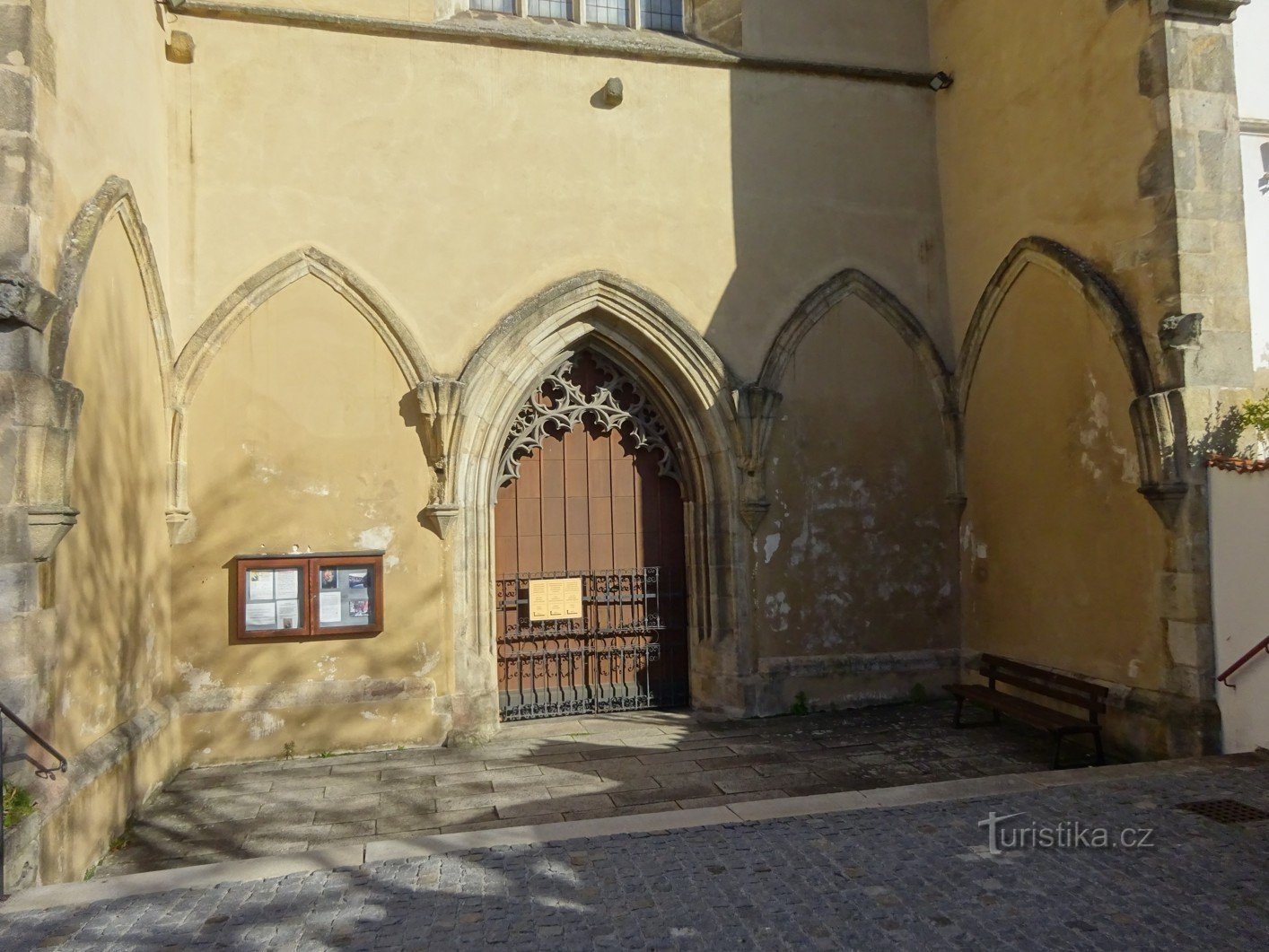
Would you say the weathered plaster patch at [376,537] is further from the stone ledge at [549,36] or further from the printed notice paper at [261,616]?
the stone ledge at [549,36]

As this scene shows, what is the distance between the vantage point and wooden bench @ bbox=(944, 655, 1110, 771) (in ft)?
18.9

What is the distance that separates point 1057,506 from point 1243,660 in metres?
1.75

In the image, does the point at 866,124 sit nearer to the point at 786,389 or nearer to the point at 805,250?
the point at 805,250

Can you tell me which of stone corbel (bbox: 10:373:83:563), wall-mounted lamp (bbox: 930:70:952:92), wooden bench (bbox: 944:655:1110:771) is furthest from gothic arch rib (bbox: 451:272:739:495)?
wall-mounted lamp (bbox: 930:70:952:92)

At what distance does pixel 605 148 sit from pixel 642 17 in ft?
5.64

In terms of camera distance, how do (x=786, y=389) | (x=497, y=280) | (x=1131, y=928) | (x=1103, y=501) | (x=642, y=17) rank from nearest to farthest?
(x=1131, y=928), (x=1103, y=501), (x=497, y=280), (x=786, y=389), (x=642, y=17)

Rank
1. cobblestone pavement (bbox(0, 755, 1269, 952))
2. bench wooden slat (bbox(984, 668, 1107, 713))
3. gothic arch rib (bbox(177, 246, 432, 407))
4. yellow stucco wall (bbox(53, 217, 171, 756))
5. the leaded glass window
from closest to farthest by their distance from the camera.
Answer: cobblestone pavement (bbox(0, 755, 1269, 952)) < yellow stucco wall (bbox(53, 217, 171, 756)) < bench wooden slat (bbox(984, 668, 1107, 713)) < gothic arch rib (bbox(177, 246, 432, 407)) < the leaded glass window

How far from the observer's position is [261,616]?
649 centimetres

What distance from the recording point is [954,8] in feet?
26.2

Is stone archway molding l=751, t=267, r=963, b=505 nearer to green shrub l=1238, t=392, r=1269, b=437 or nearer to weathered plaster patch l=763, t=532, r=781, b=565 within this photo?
weathered plaster patch l=763, t=532, r=781, b=565

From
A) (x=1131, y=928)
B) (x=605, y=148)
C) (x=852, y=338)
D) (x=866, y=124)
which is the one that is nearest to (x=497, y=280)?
(x=605, y=148)

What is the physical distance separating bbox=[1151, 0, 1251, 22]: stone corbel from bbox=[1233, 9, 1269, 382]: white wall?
117 cm

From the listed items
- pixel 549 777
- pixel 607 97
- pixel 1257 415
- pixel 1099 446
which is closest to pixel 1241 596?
pixel 1257 415

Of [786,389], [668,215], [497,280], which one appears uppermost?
[668,215]
